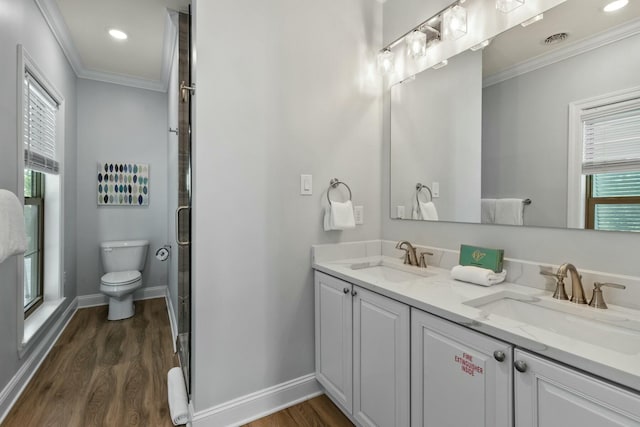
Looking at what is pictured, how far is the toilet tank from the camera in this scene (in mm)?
3307

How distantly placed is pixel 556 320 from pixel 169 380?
2.04 metres

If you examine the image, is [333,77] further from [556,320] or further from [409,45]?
[556,320]

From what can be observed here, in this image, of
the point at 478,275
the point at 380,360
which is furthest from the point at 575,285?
the point at 380,360

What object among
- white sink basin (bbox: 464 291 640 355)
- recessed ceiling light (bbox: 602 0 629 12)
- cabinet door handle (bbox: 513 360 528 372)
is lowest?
cabinet door handle (bbox: 513 360 528 372)

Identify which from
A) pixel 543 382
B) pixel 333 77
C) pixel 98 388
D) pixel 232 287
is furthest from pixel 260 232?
pixel 98 388

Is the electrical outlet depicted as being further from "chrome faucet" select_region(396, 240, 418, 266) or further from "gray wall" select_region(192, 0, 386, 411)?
"chrome faucet" select_region(396, 240, 418, 266)

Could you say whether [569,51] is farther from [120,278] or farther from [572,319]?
[120,278]

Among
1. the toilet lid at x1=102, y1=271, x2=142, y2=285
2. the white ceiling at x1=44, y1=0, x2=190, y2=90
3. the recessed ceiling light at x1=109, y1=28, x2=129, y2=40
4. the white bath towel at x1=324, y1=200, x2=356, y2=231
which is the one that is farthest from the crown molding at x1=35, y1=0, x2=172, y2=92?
the toilet lid at x1=102, y1=271, x2=142, y2=285

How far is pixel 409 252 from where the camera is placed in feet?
5.84

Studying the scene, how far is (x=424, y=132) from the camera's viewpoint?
71.6 inches

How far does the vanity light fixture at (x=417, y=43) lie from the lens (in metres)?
1.72

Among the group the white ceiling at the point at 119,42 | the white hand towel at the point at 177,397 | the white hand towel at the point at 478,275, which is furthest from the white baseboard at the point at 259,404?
the white ceiling at the point at 119,42

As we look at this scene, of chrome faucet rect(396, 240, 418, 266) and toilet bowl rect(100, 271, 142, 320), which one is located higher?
chrome faucet rect(396, 240, 418, 266)

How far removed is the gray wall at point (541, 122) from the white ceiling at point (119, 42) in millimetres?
2243
